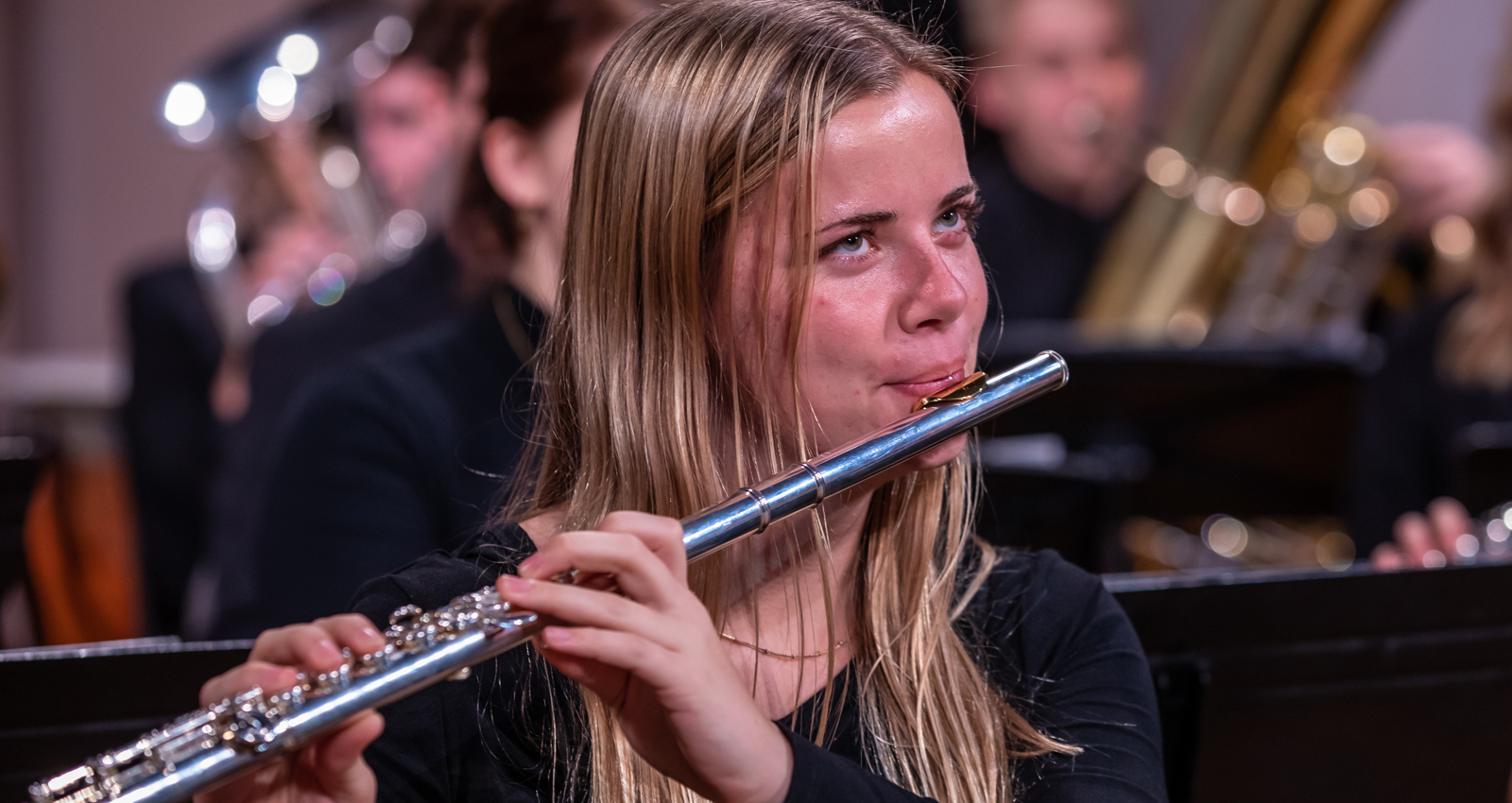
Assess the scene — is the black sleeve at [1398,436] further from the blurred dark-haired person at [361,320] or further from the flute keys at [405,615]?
the flute keys at [405,615]

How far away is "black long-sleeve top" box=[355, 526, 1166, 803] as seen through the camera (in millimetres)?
940

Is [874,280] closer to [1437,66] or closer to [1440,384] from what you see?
[1440,384]

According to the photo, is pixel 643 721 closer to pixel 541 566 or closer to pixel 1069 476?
pixel 541 566

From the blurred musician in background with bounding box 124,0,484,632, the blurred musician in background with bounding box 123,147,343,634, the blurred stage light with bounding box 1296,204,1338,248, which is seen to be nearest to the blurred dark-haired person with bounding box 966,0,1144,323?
the blurred stage light with bounding box 1296,204,1338,248

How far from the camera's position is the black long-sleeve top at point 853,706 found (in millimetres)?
940

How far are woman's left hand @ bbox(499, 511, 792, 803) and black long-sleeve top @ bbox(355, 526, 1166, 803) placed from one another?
0.11m

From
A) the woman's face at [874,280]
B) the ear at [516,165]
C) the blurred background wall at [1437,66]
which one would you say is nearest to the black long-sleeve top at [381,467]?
the ear at [516,165]

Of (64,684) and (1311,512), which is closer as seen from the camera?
(64,684)

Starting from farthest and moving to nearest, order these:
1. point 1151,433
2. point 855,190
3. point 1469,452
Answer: point 1151,433 < point 1469,452 < point 855,190

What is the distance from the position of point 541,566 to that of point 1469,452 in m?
1.64

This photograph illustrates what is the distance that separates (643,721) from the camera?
80 centimetres

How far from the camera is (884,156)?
934 millimetres

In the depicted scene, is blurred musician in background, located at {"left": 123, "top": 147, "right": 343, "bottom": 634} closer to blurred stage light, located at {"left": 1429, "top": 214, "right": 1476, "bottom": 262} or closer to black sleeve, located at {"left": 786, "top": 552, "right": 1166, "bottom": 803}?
black sleeve, located at {"left": 786, "top": 552, "right": 1166, "bottom": 803}

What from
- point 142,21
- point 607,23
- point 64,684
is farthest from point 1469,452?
point 142,21
